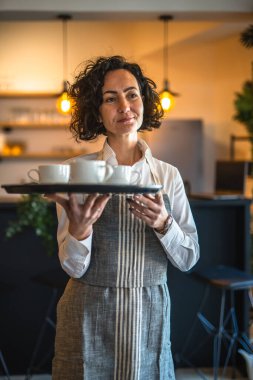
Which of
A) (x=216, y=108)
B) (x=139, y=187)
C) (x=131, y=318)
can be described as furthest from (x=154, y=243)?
(x=216, y=108)

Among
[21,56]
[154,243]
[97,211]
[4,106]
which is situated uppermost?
[21,56]

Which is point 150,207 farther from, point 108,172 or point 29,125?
point 29,125

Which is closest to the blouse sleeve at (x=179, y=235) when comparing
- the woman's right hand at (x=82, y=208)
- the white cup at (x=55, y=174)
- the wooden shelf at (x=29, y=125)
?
the woman's right hand at (x=82, y=208)

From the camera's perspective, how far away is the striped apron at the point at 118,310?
4.87ft

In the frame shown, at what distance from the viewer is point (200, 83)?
23.0 ft

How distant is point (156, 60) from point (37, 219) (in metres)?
4.19

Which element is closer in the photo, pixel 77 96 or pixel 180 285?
pixel 77 96

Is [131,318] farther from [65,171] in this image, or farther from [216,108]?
[216,108]

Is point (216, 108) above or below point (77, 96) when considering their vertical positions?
above

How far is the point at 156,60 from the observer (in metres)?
6.81

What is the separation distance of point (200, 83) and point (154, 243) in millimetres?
5749

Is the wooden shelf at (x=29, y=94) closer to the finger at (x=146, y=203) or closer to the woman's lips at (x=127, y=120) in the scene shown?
the woman's lips at (x=127, y=120)

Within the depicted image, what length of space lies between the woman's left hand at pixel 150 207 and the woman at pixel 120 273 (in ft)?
0.19

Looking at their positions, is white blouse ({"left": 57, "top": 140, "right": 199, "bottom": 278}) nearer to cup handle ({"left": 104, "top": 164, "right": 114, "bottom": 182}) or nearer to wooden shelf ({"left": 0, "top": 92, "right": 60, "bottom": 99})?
cup handle ({"left": 104, "top": 164, "right": 114, "bottom": 182})
